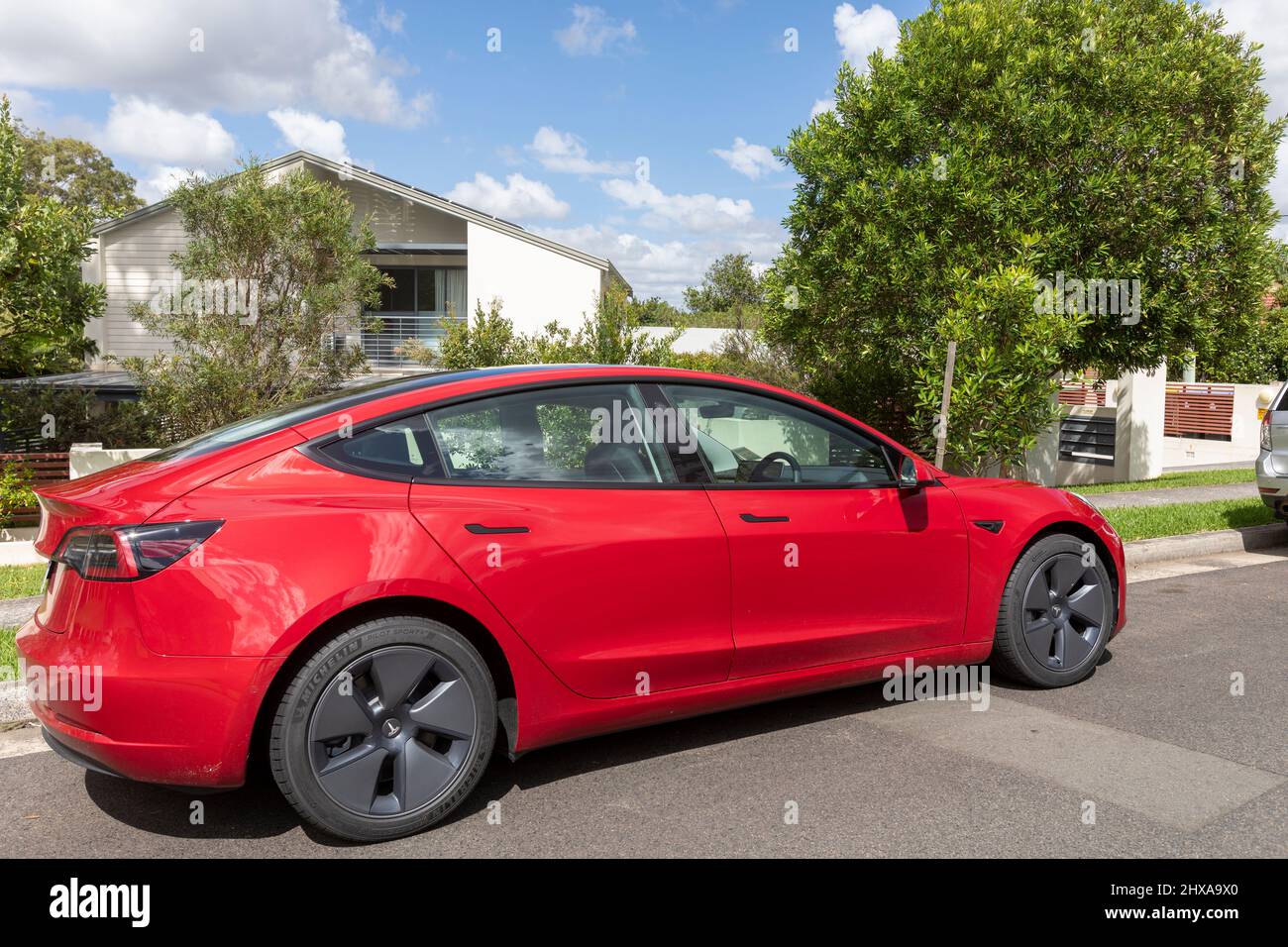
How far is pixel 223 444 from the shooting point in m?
3.41

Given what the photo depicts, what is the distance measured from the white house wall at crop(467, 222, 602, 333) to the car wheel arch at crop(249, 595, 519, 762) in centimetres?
2056

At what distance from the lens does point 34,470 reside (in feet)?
42.7

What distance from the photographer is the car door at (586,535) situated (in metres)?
3.44

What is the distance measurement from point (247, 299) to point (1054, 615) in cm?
1118

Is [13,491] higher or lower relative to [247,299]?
lower

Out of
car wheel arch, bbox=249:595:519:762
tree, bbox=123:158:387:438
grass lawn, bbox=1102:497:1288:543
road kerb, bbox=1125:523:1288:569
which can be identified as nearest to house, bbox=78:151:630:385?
tree, bbox=123:158:387:438

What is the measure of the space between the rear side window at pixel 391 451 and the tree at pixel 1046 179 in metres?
8.79

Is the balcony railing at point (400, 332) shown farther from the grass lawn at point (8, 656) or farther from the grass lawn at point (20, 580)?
the grass lawn at point (8, 656)

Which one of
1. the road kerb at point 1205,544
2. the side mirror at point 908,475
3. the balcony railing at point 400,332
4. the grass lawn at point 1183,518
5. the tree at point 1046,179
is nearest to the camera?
the side mirror at point 908,475

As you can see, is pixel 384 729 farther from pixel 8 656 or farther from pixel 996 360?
pixel 996 360

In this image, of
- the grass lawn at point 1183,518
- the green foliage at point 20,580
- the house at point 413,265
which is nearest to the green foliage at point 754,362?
the house at point 413,265
